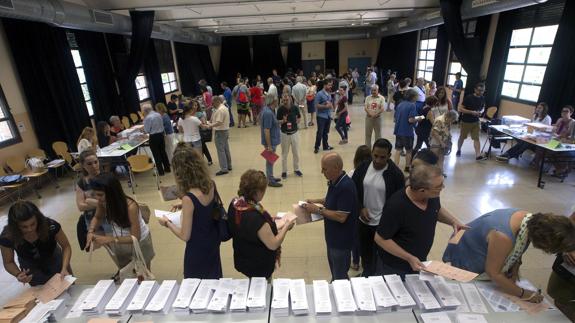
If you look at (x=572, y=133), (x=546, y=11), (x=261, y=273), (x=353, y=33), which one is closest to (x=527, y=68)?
(x=546, y=11)

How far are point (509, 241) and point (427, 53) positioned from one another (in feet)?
42.6

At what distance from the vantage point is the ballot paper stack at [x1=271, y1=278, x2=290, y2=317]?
5.53 ft

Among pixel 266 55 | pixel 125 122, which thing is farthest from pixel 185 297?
pixel 266 55

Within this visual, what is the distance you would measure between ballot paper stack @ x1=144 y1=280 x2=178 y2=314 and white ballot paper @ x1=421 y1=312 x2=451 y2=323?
1412mm

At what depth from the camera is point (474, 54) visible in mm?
7457

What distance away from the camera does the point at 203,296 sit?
5.85ft

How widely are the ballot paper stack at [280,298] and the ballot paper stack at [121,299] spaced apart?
2.80ft

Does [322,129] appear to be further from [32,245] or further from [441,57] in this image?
[441,57]

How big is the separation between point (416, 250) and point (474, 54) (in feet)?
24.2

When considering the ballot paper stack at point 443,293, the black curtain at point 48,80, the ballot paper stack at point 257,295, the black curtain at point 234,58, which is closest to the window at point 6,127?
the black curtain at point 48,80

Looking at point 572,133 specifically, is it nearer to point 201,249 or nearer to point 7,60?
point 201,249

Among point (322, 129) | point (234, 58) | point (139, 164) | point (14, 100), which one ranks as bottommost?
point (139, 164)

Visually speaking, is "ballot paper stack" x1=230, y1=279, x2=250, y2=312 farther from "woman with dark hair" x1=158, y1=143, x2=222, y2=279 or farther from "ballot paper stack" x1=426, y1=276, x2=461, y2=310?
"ballot paper stack" x1=426, y1=276, x2=461, y2=310

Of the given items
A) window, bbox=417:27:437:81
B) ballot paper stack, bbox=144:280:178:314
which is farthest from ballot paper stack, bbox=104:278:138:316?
window, bbox=417:27:437:81
